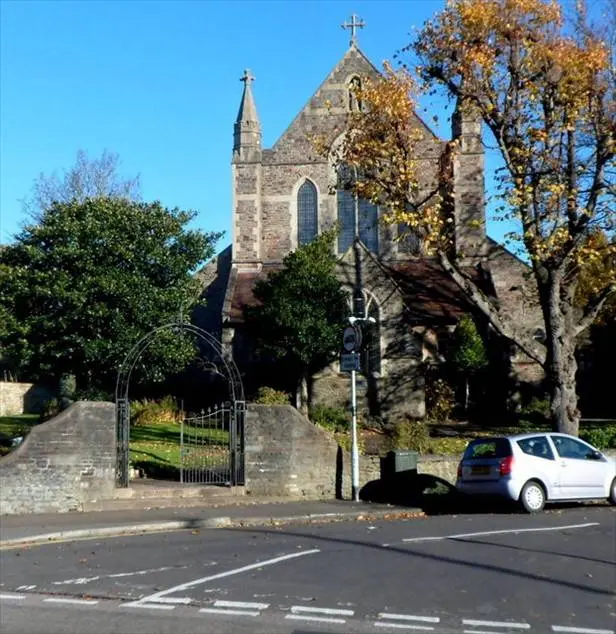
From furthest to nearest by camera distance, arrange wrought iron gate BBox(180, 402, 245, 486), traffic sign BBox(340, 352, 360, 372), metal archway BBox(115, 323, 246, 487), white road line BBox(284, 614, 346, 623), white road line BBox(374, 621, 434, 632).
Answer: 1. traffic sign BBox(340, 352, 360, 372)
2. wrought iron gate BBox(180, 402, 245, 486)
3. metal archway BBox(115, 323, 246, 487)
4. white road line BBox(284, 614, 346, 623)
5. white road line BBox(374, 621, 434, 632)

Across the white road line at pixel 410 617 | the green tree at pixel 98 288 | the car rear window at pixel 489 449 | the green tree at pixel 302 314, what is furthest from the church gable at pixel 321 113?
the white road line at pixel 410 617

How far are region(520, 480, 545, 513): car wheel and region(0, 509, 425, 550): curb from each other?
203 centimetres

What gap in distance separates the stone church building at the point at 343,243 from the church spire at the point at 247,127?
43 mm

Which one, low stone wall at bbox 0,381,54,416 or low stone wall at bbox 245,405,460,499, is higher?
low stone wall at bbox 0,381,54,416

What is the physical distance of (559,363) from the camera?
22812 mm

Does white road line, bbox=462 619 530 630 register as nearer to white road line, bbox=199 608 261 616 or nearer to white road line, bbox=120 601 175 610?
white road line, bbox=199 608 261 616

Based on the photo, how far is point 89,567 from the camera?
444 inches

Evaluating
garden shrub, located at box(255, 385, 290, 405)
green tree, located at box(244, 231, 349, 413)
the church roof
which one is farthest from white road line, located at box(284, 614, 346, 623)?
the church roof

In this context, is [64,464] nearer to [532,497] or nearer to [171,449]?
[171,449]

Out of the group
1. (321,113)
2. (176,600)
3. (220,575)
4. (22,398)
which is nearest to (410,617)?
(176,600)

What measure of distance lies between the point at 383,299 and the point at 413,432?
6.43 meters

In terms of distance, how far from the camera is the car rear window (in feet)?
57.2

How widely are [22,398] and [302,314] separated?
45.0 feet

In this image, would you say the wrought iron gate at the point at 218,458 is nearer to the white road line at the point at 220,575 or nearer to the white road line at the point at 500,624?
the white road line at the point at 220,575
